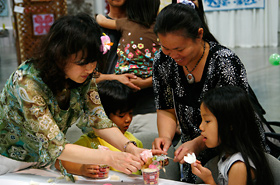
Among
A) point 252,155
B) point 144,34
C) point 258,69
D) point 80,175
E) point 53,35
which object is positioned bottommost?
point 258,69

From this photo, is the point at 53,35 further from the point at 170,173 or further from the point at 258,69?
the point at 258,69

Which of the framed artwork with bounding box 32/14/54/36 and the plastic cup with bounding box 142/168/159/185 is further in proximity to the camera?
the framed artwork with bounding box 32/14/54/36

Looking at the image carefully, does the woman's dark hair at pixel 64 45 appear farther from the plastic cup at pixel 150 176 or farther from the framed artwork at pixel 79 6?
the framed artwork at pixel 79 6

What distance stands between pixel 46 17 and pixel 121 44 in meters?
2.91

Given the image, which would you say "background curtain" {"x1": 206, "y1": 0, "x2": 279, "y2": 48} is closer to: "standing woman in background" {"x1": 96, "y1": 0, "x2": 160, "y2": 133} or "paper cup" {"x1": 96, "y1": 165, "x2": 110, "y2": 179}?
"standing woman in background" {"x1": 96, "y1": 0, "x2": 160, "y2": 133}

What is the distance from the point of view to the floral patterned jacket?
145cm

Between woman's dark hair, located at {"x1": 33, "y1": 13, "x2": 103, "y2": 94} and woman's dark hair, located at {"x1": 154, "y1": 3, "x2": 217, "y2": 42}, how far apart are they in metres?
0.33

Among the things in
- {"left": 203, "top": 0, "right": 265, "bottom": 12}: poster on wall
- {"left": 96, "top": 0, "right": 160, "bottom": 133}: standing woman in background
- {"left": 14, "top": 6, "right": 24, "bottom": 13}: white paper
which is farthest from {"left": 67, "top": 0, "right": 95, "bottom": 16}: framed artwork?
{"left": 96, "top": 0, "right": 160, "bottom": 133}: standing woman in background

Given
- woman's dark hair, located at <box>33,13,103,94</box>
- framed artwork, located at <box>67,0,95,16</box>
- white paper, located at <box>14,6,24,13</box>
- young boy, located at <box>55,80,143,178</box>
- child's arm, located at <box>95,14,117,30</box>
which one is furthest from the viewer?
framed artwork, located at <box>67,0,95,16</box>

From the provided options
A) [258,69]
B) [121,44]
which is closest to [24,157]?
[121,44]

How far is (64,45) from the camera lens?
1415 millimetres

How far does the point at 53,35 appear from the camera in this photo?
1.45 meters

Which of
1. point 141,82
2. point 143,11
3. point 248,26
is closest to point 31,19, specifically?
point 143,11

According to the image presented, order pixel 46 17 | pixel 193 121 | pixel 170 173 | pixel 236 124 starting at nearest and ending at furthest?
1. pixel 236 124
2. pixel 193 121
3. pixel 170 173
4. pixel 46 17
